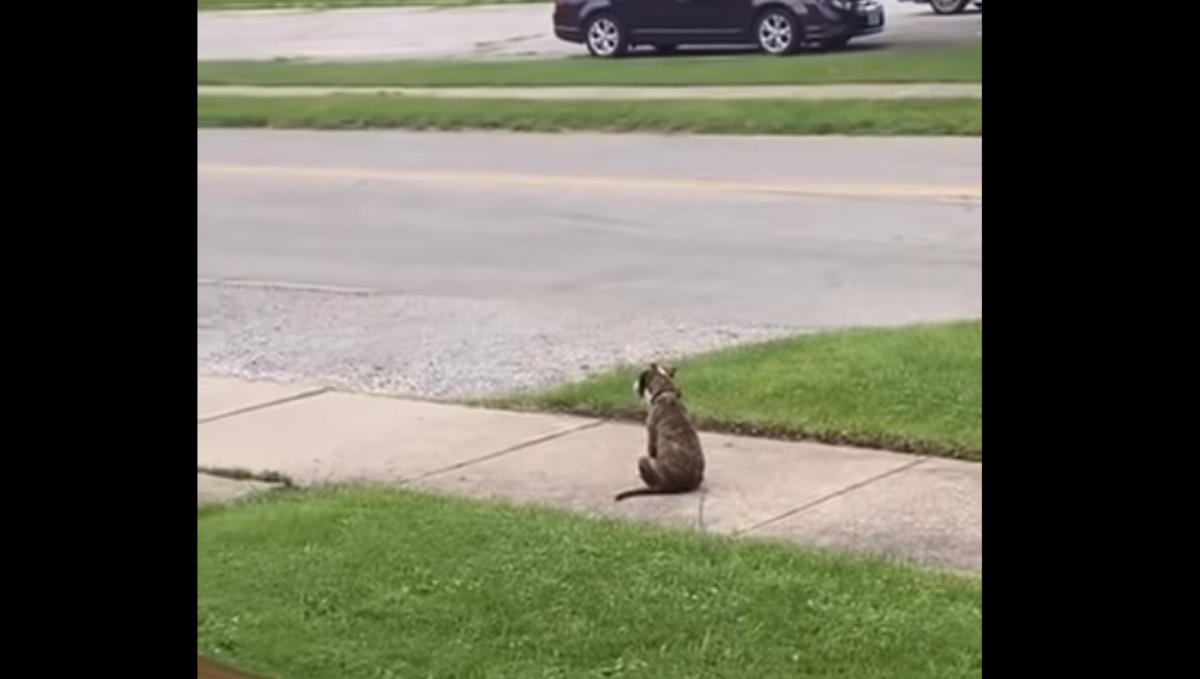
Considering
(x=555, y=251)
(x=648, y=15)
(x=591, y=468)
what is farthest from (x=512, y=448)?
(x=648, y=15)

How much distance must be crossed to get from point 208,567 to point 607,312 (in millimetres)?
4766

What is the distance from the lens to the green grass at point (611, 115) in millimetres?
17609

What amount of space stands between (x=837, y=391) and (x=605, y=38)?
17574 mm

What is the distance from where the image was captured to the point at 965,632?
485cm

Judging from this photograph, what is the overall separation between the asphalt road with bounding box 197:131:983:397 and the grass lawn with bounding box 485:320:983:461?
1.63 feet

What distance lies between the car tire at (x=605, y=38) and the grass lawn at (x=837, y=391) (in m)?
16.0

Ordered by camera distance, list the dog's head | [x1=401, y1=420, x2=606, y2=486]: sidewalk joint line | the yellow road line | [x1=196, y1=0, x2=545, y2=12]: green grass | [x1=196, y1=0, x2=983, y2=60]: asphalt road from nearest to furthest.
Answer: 1. the dog's head
2. [x1=401, y1=420, x2=606, y2=486]: sidewalk joint line
3. the yellow road line
4. [x1=196, y1=0, x2=983, y2=60]: asphalt road
5. [x1=196, y1=0, x2=545, y2=12]: green grass

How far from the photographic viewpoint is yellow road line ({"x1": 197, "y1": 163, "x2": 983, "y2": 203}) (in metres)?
13.8

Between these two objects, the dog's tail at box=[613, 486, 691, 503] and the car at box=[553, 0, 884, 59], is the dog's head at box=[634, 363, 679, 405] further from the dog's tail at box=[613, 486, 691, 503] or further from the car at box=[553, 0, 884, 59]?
the car at box=[553, 0, 884, 59]

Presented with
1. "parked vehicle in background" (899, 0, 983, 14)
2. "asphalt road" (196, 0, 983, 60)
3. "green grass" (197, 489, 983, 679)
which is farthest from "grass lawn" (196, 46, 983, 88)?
"green grass" (197, 489, 983, 679)
